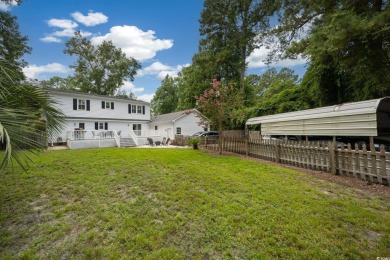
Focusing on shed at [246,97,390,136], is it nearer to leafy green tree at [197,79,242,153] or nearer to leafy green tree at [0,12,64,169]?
leafy green tree at [197,79,242,153]

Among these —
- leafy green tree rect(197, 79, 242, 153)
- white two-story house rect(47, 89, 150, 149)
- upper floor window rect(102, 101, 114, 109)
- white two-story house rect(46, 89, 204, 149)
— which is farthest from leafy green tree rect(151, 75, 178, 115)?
leafy green tree rect(197, 79, 242, 153)

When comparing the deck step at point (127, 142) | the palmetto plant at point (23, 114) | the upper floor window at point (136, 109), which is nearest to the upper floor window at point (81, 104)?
the upper floor window at point (136, 109)

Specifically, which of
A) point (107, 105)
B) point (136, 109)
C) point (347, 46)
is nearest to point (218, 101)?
point (347, 46)

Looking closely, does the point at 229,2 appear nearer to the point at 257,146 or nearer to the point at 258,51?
the point at 258,51

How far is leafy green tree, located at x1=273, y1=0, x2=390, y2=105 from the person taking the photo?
7.48m

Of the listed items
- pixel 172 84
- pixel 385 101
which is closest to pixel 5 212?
pixel 385 101

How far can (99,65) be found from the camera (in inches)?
1213

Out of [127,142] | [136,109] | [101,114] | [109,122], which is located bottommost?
[127,142]

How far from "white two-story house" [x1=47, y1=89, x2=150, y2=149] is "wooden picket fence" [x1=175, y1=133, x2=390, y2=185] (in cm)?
1324

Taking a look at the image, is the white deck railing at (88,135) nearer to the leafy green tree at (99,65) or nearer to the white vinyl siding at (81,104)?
the white vinyl siding at (81,104)

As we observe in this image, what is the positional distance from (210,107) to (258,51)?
59.9ft

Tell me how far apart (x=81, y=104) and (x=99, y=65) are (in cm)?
1397

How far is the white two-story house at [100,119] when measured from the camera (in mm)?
17087

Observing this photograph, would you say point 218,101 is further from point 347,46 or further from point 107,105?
point 107,105
